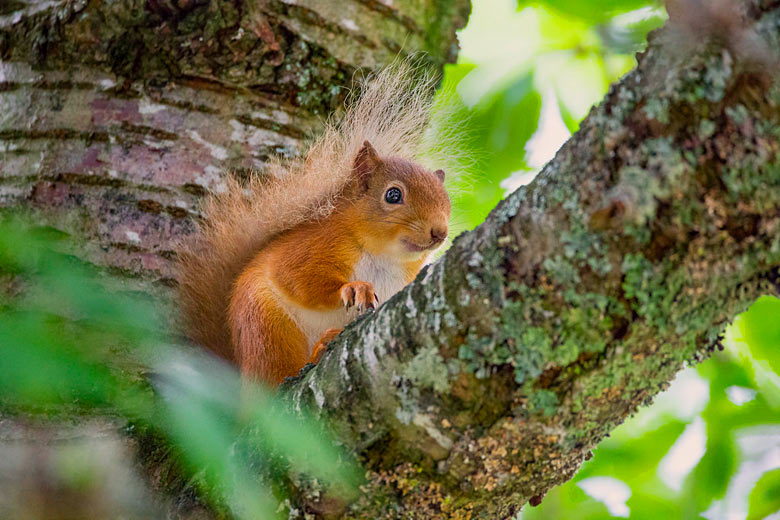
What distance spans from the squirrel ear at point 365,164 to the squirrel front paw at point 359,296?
0.50 m

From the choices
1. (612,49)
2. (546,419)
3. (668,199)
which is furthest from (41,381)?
(612,49)

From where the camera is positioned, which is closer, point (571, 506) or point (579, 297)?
point (579, 297)

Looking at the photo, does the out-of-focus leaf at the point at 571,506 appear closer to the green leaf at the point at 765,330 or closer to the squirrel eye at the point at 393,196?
the green leaf at the point at 765,330

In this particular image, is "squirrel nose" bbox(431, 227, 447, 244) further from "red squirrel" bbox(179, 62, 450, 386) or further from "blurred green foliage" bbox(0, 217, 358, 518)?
"blurred green foliage" bbox(0, 217, 358, 518)

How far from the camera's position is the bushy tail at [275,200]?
6.56 ft

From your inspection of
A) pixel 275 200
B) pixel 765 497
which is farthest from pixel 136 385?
pixel 765 497

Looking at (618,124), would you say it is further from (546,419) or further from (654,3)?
(654,3)

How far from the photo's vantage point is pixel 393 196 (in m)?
2.28

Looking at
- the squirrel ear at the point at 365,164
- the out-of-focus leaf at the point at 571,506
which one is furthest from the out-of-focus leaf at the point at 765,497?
the squirrel ear at the point at 365,164

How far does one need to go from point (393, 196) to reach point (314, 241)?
282mm

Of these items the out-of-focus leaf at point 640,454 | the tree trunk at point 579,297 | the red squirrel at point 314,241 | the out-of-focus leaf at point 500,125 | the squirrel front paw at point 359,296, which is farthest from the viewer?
the out-of-focus leaf at point 500,125

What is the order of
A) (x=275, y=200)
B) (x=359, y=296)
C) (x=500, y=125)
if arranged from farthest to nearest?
(x=500, y=125) → (x=275, y=200) → (x=359, y=296)

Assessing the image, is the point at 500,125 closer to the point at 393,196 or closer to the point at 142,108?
the point at 393,196

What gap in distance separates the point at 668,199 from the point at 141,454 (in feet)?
3.73
